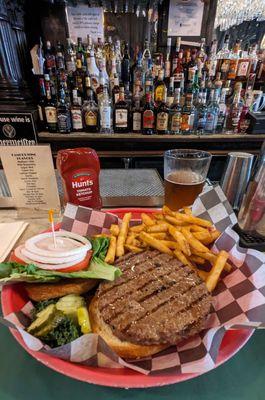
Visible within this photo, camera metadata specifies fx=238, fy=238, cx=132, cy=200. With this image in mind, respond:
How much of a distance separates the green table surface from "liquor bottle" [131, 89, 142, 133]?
3.17 metres

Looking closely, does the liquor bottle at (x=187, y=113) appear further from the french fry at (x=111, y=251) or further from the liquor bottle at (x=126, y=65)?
the french fry at (x=111, y=251)

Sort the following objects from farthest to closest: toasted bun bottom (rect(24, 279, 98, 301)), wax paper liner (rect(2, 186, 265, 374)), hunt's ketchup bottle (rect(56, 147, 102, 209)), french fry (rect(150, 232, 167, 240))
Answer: hunt's ketchup bottle (rect(56, 147, 102, 209)), french fry (rect(150, 232, 167, 240)), toasted bun bottom (rect(24, 279, 98, 301)), wax paper liner (rect(2, 186, 265, 374))

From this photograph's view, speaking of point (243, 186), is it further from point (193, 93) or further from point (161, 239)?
point (193, 93)

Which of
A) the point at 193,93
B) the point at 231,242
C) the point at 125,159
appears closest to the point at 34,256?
the point at 231,242

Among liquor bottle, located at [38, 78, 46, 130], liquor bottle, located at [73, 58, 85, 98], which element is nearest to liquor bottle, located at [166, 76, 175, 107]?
liquor bottle, located at [73, 58, 85, 98]

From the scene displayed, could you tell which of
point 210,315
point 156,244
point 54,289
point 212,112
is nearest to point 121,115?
point 212,112

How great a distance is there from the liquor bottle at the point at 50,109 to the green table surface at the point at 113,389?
10.5 ft

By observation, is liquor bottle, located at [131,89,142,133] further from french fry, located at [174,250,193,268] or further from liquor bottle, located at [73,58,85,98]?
french fry, located at [174,250,193,268]

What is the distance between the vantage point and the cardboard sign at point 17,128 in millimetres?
3256

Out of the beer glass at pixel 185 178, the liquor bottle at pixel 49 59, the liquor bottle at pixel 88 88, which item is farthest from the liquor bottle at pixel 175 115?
the beer glass at pixel 185 178

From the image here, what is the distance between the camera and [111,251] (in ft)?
3.29

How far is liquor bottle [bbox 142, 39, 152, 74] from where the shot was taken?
11.4 feet

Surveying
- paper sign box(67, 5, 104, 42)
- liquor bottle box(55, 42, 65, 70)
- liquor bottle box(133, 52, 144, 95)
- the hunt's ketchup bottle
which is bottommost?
the hunt's ketchup bottle

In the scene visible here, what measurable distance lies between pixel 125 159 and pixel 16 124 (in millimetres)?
1596
